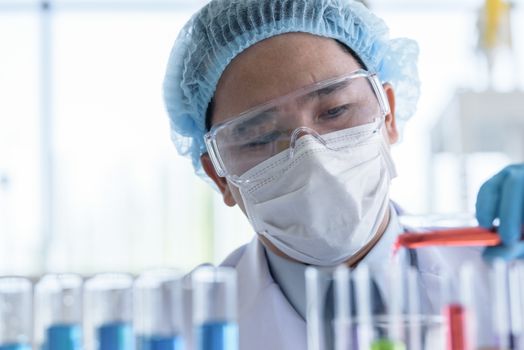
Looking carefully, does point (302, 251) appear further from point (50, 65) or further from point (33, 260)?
point (50, 65)

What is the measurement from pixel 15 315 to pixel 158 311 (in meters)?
0.19

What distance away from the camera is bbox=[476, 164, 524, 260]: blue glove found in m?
1.03

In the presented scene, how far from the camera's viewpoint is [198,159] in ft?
5.72

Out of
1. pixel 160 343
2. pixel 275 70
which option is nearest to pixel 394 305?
pixel 160 343

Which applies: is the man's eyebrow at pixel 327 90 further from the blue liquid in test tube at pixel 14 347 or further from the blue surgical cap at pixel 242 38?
the blue liquid in test tube at pixel 14 347

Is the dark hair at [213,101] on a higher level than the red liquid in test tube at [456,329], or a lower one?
higher

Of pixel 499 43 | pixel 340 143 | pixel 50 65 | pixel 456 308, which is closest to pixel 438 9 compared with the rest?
pixel 499 43

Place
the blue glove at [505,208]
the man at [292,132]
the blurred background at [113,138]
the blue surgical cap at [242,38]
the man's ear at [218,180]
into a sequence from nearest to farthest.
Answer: the blue glove at [505,208]
the man at [292,132]
the blue surgical cap at [242,38]
the man's ear at [218,180]
the blurred background at [113,138]

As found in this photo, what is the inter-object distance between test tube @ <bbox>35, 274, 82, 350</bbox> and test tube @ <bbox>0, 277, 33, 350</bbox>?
0.6 inches

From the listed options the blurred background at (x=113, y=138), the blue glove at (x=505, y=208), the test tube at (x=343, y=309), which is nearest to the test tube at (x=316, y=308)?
the test tube at (x=343, y=309)

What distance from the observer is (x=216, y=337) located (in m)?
0.89

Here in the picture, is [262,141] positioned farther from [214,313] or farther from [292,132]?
[214,313]

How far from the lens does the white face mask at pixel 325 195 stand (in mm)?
1339

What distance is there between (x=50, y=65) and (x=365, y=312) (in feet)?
9.37
